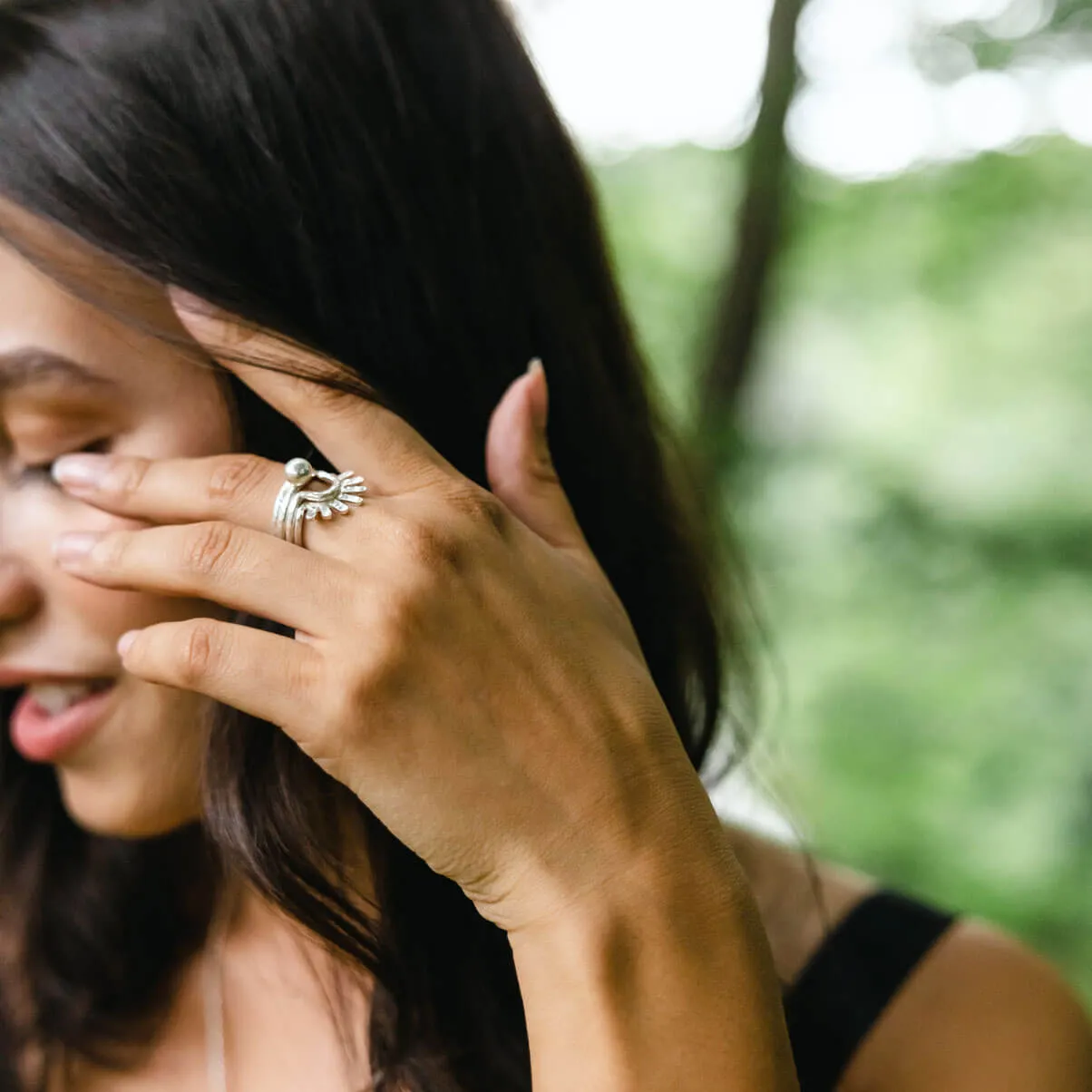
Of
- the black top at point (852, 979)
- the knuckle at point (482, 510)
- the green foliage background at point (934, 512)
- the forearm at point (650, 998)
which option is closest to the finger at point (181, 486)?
the knuckle at point (482, 510)

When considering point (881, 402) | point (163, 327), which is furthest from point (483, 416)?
point (881, 402)

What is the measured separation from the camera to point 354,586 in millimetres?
731

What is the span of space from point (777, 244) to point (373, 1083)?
250cm

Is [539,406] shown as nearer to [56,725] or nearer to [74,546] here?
[74,546]

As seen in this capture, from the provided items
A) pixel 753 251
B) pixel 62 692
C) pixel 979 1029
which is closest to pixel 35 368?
pixel 62 692

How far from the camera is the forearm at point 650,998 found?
730mm

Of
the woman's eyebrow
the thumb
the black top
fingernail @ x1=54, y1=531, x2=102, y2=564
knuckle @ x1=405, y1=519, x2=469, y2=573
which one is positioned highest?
the woman's eyebrow

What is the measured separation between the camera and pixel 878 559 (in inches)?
114

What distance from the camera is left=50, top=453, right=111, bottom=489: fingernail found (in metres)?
0.83

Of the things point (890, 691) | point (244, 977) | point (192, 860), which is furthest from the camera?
point (890, 691)

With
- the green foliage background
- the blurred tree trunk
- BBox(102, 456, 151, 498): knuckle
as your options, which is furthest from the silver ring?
the blurred tree trunk

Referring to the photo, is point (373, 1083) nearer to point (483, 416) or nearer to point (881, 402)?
point (483, 416)

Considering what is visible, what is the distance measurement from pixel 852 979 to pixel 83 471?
91 centimetres

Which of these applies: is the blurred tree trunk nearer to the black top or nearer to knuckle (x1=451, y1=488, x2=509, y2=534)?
the black top
